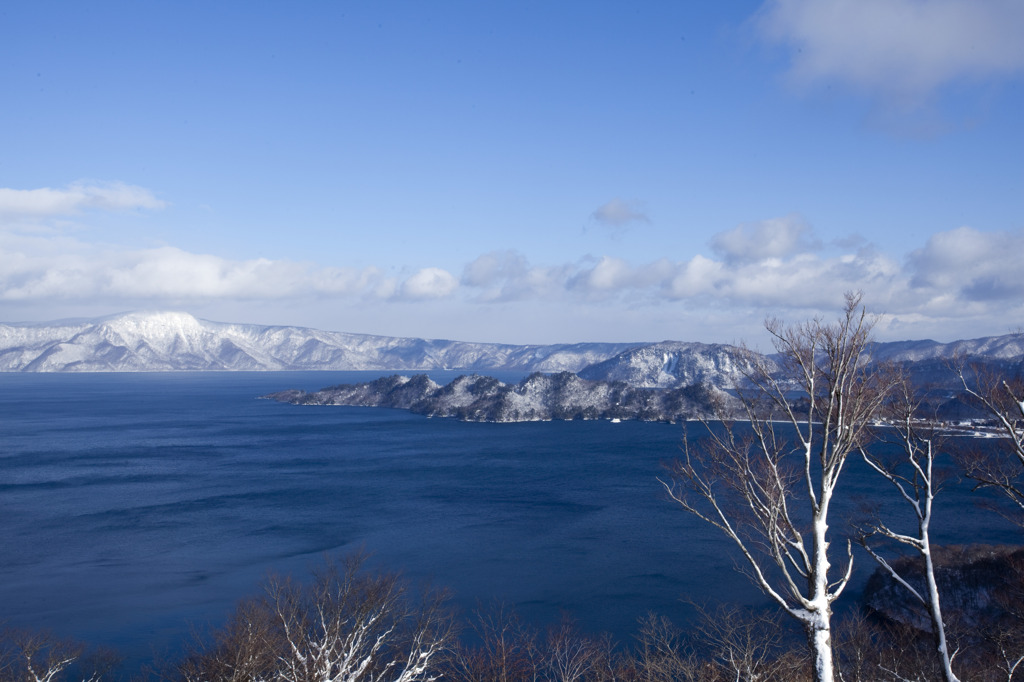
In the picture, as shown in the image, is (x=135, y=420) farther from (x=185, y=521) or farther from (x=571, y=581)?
(x=571, y=581)

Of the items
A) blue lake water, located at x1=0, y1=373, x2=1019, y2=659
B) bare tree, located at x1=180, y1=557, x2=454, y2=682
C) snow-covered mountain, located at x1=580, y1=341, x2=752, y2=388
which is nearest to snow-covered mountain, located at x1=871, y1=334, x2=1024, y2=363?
snow-covered mountain, located at x1=580, y1=341, x2=752, y2=388

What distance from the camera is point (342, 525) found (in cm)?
3394

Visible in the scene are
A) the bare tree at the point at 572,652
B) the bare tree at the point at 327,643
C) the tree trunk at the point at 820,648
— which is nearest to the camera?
the tree trunk at the point at 820,648

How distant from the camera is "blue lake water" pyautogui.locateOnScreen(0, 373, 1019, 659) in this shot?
77.0 feet

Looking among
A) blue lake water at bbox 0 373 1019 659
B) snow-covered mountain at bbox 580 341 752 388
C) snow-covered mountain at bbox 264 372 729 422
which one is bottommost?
blue lake water at bbox 0 373 1019 659

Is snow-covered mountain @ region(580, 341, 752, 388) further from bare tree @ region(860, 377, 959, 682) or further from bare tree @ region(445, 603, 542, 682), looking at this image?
bare tree @ region(860, 377, 959, 682)

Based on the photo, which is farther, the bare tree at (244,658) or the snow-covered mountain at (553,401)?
the snow-covered mountain at (553,401)

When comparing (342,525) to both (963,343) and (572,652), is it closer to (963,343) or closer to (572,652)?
(572,652)

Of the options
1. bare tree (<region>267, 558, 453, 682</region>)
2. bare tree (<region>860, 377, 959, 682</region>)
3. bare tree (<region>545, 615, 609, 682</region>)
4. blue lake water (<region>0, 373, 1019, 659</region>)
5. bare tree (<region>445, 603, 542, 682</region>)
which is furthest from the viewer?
blue lake water (<region>0, 373, 1019, 659</region>)

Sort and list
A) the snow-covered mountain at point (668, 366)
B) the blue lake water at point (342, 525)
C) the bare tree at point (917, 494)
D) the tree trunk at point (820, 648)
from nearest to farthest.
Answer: the tree trunk at point (820, 648), the bare tree at point (917, 494), the blue lake water at point (342, 525), the snow-covered mountain at point (668, 366)

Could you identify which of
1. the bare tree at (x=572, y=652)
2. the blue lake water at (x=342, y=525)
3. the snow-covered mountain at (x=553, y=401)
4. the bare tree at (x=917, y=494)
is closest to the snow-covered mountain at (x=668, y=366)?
the snow-covered mountain at (x=553, y=401)

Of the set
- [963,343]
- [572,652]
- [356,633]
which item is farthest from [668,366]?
[356,633]

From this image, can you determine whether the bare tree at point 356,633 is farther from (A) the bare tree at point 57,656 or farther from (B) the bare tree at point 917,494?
(B) the bare tree at point 917,494

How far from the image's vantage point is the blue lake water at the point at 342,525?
23.5 m
